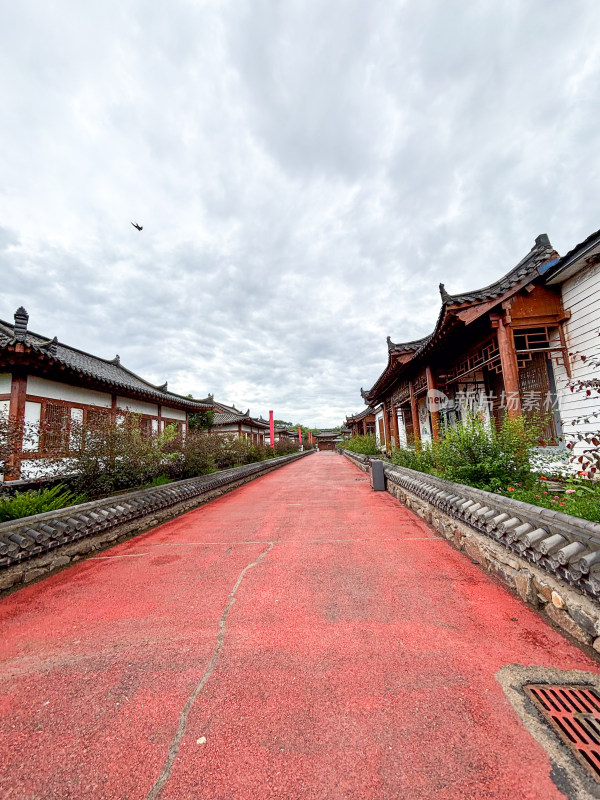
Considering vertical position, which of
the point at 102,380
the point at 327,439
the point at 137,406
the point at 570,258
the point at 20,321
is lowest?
the point at 327,439

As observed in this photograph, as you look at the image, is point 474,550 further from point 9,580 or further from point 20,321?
point 20,321

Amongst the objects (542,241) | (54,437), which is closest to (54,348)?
(54,437)

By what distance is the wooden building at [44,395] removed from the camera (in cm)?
575

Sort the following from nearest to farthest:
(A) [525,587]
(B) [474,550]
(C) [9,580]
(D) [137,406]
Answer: (A) [525,587], (C) [9,580], (B) [474,550], (D) [137,406]

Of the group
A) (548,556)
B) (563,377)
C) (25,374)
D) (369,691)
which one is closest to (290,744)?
(369,691)

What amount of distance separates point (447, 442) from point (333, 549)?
2494 mm

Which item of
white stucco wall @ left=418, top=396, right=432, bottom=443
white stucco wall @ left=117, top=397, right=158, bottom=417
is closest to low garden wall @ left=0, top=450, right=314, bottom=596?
white stucco wall @ left=117, top=397, right=158, bottom=417

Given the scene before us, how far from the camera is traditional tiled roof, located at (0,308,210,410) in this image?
23.0 feet

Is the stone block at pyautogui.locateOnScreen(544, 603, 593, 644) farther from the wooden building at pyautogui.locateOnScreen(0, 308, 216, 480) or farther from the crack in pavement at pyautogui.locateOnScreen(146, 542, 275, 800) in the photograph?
the wooden building at pyautogui.locateOnScreen(0, 308, 216, 480)

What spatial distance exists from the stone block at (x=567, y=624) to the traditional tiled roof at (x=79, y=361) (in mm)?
9214

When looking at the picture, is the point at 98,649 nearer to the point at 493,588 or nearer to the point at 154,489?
the point at 493,588

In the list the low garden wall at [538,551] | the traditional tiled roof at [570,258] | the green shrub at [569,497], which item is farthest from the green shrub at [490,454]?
the traditional tiled roof at [570,258]

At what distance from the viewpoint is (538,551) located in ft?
8.64

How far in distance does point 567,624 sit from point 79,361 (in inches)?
580
